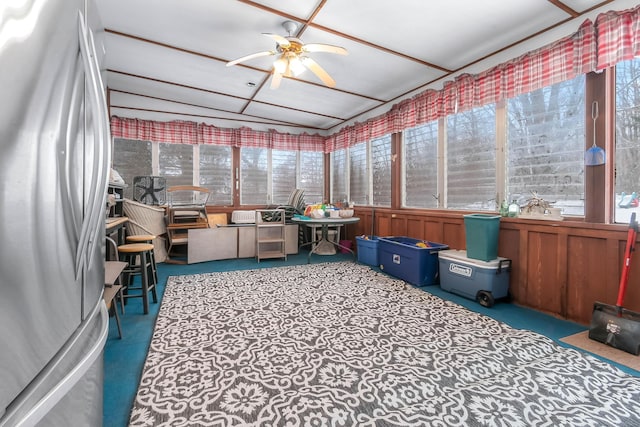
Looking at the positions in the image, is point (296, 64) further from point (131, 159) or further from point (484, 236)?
point (131, 159)

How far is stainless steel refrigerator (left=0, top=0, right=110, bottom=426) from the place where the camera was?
1.54ft

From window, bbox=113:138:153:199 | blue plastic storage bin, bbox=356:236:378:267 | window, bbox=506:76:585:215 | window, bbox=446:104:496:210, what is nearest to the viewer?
window, bbox=506:76:585:215

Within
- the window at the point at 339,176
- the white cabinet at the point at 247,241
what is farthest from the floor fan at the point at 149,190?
the window at the point at 339,176

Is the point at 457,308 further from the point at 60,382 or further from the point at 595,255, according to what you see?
the point at 60,382

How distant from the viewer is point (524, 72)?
2.70 m

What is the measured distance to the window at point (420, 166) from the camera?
390cm

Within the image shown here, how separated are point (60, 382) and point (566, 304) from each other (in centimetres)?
327

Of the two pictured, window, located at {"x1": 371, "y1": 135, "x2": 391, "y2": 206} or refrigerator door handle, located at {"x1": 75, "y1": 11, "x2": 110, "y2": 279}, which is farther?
window, located at {"x1": 371, "y1": 135, "x2": 391, "y2": 206}

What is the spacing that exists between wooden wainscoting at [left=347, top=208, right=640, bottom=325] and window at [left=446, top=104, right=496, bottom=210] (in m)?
0.50

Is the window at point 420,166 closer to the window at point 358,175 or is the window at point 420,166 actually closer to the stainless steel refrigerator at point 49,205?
the window at point 358,175

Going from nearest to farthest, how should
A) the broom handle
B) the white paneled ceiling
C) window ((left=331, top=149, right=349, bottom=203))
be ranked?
the broom handle < the white paneled ceiling < window ((left=331, top=149, right=349, bottom=203))

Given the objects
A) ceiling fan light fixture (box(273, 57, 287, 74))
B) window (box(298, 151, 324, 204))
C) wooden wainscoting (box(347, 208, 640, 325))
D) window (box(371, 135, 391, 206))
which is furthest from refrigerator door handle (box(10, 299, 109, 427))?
window (box(298, 151, 324, 204))

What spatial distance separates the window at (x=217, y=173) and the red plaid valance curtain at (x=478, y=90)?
20 cm

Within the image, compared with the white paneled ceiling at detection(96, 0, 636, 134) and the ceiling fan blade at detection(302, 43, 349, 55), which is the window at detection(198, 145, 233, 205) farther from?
the ceiling fan blade at detection(302, 43, 349, 55)
